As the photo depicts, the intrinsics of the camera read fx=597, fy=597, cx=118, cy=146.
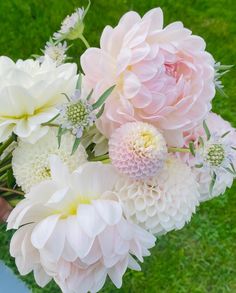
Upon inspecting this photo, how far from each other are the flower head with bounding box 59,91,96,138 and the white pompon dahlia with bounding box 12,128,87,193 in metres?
0.03

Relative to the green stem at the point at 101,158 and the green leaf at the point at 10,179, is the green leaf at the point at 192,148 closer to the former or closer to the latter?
the green stem at the point at 101,158

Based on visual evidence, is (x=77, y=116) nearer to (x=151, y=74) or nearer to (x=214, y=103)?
(x=151, y=74)

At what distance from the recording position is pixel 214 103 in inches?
79.9

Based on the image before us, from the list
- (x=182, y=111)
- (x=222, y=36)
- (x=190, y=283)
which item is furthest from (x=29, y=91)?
(x=222, y=36)

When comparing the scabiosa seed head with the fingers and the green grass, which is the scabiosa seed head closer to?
the fingers

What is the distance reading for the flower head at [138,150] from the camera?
60 centimetres

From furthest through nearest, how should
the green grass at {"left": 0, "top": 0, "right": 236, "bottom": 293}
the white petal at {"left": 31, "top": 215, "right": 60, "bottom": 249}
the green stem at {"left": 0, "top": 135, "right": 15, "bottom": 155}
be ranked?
1. the green grass at {"left": 0, "top": 0, "right": 236, "bottom": 293}
2. the green stem at {"left": 0, "top": 135, "right": 15, "bottom": 155}
3. the white petal at {"left": 31, "top": 215, "right": 60, "bottom": 249}

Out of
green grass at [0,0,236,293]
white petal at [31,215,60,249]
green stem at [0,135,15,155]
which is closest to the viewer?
white petal at [31,215,60,249]

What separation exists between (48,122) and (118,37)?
118 millimetres

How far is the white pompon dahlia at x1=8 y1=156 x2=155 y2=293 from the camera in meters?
0.56

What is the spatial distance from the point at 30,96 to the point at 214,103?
4.84 ft

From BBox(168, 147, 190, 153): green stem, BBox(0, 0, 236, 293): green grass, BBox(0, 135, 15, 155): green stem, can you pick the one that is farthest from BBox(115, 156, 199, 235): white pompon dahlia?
BBox(0, 0, 236, 293): green grass

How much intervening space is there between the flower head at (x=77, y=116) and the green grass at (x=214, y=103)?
2.53 ft

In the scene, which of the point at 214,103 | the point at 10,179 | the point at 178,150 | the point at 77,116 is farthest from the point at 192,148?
the point at 214,103
